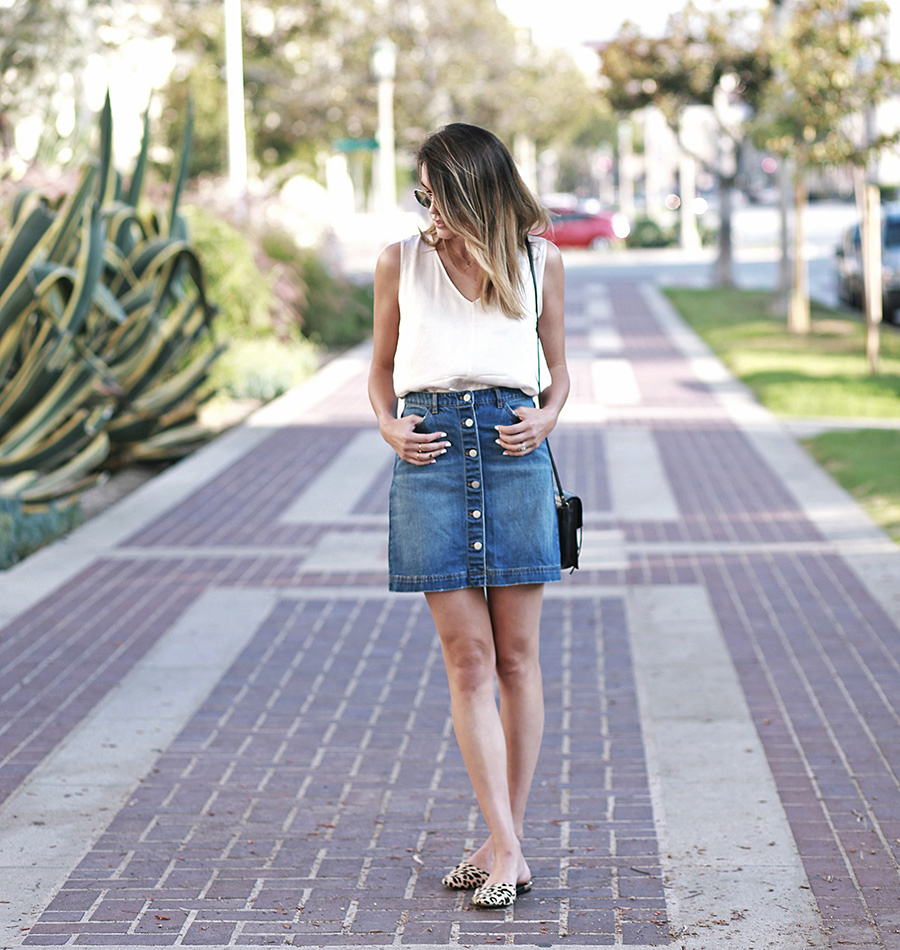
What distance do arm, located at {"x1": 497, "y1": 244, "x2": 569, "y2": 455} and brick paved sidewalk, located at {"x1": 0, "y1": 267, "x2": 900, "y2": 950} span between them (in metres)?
1.19

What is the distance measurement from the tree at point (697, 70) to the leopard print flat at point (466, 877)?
22.7 metres

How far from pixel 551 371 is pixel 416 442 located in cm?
47

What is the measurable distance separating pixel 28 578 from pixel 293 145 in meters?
36.2

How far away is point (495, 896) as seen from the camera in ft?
11.8

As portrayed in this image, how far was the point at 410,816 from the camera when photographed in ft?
14.0

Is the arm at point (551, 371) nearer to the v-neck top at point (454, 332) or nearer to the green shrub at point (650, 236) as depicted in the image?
the v-neck top at point (454, 332)

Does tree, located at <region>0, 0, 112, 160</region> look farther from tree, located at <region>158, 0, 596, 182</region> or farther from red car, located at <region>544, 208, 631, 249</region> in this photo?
red car, located at <region>544, 208, 631, 249</region>

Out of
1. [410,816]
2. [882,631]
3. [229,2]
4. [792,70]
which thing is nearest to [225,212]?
[229,2]

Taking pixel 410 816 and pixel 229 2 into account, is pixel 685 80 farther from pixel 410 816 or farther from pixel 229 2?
pixel 410 816

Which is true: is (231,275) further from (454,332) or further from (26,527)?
(454,332)

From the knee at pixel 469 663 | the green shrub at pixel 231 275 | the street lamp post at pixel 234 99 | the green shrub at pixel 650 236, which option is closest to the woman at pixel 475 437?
the knee at pixel 469 663

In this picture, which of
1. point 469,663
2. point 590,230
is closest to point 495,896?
point 469,663

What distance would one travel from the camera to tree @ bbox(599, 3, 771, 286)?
25469 mm

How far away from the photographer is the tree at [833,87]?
1531 cm
